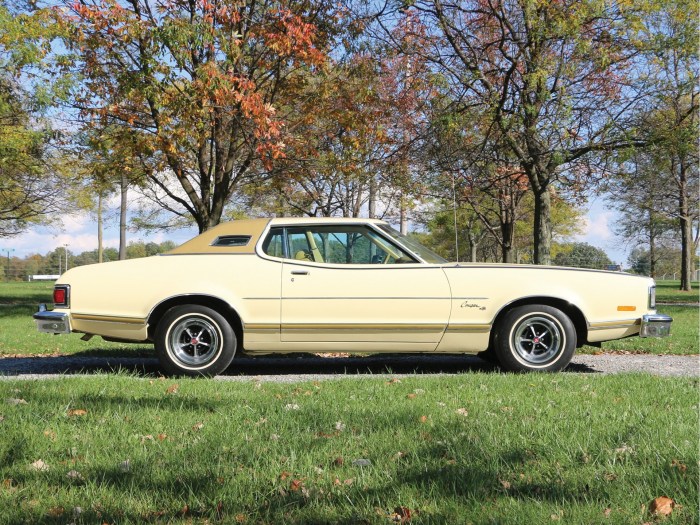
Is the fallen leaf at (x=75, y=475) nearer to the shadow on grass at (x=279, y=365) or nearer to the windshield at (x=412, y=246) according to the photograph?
the shadow on grass at (x=279, y=365)

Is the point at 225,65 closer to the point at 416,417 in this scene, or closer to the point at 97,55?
the point at 97,55

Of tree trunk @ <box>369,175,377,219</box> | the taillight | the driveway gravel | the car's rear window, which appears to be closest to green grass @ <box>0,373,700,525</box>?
the taillight

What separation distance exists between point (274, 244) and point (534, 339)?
279cm

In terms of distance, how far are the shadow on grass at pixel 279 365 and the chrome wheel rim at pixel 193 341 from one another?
51 cm

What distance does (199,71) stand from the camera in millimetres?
10656

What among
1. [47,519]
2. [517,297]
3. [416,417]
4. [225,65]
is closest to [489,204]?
[225,65]

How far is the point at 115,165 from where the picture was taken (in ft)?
42.8

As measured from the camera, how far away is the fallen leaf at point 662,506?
2469 mm

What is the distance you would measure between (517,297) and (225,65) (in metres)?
7.82

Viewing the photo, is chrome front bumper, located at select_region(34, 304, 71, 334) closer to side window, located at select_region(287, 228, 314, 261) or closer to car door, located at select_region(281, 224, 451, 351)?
car door, located at select_region(281, 224, 451, 351)

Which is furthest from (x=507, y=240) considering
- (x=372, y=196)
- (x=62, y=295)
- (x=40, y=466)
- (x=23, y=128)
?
(x=40, y=466)

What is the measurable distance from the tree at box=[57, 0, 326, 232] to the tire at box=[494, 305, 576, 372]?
22.2 feet

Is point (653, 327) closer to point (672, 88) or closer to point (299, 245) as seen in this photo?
point (299, 245)

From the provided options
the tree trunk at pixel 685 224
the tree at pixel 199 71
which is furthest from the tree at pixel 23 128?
the tree trunk at pixel 685 224
